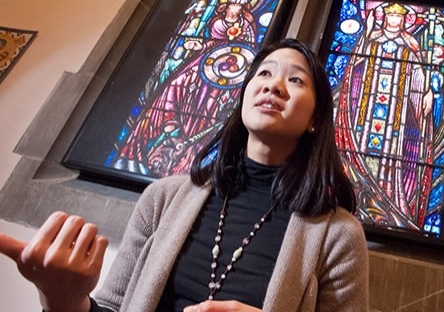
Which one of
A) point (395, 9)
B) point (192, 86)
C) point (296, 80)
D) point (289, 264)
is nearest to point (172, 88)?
point (192, 86)

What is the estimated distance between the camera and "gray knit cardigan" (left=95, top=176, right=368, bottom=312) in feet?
2.21

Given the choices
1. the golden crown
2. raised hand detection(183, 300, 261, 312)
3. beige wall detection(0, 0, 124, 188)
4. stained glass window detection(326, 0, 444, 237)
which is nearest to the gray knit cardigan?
raised hand detection(183, 300, 261, 312)

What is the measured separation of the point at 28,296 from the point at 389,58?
147cm

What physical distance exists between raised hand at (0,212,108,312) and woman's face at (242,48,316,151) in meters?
0.43

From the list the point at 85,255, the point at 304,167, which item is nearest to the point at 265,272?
the point at 304,167

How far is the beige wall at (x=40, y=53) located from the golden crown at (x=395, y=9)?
3.70 feet

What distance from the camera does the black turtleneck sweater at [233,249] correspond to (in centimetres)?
69

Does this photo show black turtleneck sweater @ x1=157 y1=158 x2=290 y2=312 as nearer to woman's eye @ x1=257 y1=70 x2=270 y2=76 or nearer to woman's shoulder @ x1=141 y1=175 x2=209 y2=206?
woman's shoulder @ x1=141 y1=175 x2=209 y2=206

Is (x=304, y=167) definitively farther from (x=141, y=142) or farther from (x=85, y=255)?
(x=141, y=142)

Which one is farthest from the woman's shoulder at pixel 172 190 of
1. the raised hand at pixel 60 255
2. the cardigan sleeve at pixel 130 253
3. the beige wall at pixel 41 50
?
the beige wall at pixel 41 50

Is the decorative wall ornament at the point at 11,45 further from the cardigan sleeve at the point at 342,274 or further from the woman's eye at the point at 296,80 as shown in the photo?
the cardigan sleeve at the point at 342,274

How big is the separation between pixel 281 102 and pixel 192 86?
3.01 feet

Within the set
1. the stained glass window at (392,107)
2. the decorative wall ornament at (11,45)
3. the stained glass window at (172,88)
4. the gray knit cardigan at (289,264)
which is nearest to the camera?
the gray knit cardigan at (289,264)

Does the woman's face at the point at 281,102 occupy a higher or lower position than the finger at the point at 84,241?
higher
